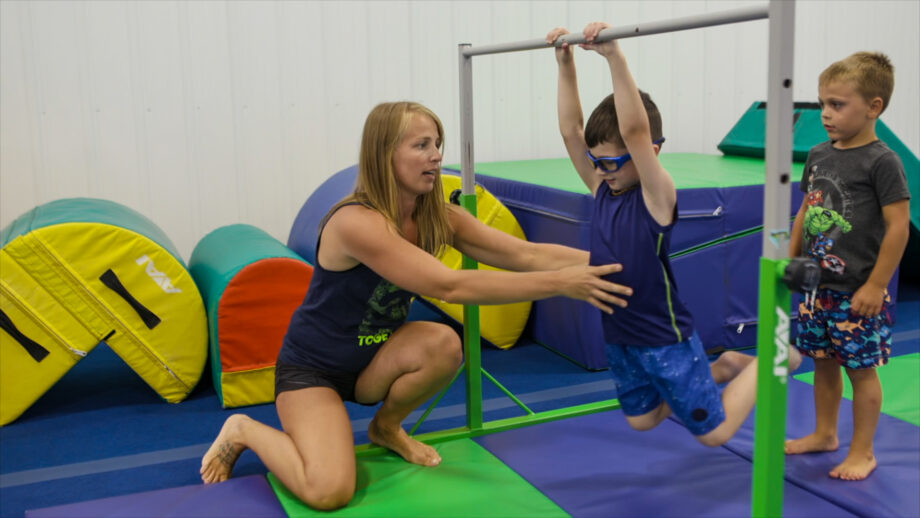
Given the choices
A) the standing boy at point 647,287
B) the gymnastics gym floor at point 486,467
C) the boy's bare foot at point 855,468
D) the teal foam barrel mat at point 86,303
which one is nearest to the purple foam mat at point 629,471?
the gymnastics gym floor at point 486,467

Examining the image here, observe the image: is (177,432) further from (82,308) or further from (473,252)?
(473,252)

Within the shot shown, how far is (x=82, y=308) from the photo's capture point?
11.8 feet

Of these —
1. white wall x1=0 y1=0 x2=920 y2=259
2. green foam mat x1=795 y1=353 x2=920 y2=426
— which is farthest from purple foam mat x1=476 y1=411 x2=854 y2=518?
white wall x1=0 y1=0 x2=920 y2=259

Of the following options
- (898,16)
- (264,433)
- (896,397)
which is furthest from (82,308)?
(898,16)

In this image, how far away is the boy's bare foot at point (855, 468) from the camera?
274 cm

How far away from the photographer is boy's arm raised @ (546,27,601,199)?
8.23 feet

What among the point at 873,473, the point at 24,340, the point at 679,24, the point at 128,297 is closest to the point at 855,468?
the point at 873,473

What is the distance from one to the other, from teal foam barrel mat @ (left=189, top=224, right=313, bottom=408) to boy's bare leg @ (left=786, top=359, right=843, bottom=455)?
2034 mm

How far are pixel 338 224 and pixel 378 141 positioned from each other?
285mm

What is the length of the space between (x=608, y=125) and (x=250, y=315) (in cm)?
192

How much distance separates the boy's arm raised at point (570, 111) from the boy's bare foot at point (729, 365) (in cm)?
68

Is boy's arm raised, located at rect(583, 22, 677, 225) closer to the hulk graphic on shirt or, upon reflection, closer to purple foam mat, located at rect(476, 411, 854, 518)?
the hulk graphic on shirt

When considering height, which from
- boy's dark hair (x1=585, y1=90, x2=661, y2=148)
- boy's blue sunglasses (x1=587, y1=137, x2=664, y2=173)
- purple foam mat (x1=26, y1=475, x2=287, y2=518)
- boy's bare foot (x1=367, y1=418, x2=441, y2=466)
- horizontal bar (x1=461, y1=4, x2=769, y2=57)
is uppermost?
horizontal bar (x1=461, y1=4, x2=769, y2=57)

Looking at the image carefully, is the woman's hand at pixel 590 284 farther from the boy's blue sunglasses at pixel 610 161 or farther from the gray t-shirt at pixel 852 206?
the gray t-shirt at pixel 852 206
